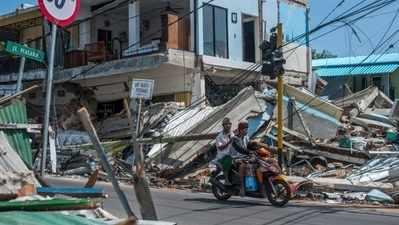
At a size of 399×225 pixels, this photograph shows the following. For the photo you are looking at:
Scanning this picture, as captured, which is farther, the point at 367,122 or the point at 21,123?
the point at 367,122

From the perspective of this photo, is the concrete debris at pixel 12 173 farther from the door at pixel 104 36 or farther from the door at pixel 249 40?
the door at pixel 104 36

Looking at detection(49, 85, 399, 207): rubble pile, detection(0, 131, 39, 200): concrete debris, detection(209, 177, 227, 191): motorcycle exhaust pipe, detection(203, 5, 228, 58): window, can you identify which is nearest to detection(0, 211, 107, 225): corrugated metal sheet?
detection(0, 131, 39, 200): concrete debris

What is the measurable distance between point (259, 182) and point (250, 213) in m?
1.47

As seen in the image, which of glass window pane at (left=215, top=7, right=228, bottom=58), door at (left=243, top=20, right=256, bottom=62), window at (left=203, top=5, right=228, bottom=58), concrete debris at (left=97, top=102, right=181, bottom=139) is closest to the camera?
concrete debris at (left=97, top=102, right=181, bottom=139)

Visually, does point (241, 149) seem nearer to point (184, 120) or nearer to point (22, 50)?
point (22, 50)

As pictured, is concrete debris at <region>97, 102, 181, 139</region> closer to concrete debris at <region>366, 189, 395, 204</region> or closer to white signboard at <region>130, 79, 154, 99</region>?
white signboard at <region>130, 79, 154, 99</region>

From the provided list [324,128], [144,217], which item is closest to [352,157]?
[324,128]

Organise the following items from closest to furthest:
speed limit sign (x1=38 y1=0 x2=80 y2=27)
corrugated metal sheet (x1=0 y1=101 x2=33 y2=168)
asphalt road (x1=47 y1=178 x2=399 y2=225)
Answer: speed limit sign (x1=38 y1=0 x2=80 y2=27), corrugated metal sheet (x1=0 y1=101 x2=33 y2=168), asphalt road (x1=47 y1=178 x2=399 y2=225)

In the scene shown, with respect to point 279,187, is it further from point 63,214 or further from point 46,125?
point 63,214

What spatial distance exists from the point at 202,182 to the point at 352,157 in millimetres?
5093

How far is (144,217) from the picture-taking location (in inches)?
238

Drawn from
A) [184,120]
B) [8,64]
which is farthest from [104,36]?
[184,120]

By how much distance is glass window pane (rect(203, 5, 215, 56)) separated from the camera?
28312mm

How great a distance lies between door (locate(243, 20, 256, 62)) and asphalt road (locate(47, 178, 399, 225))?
16.9 metres
